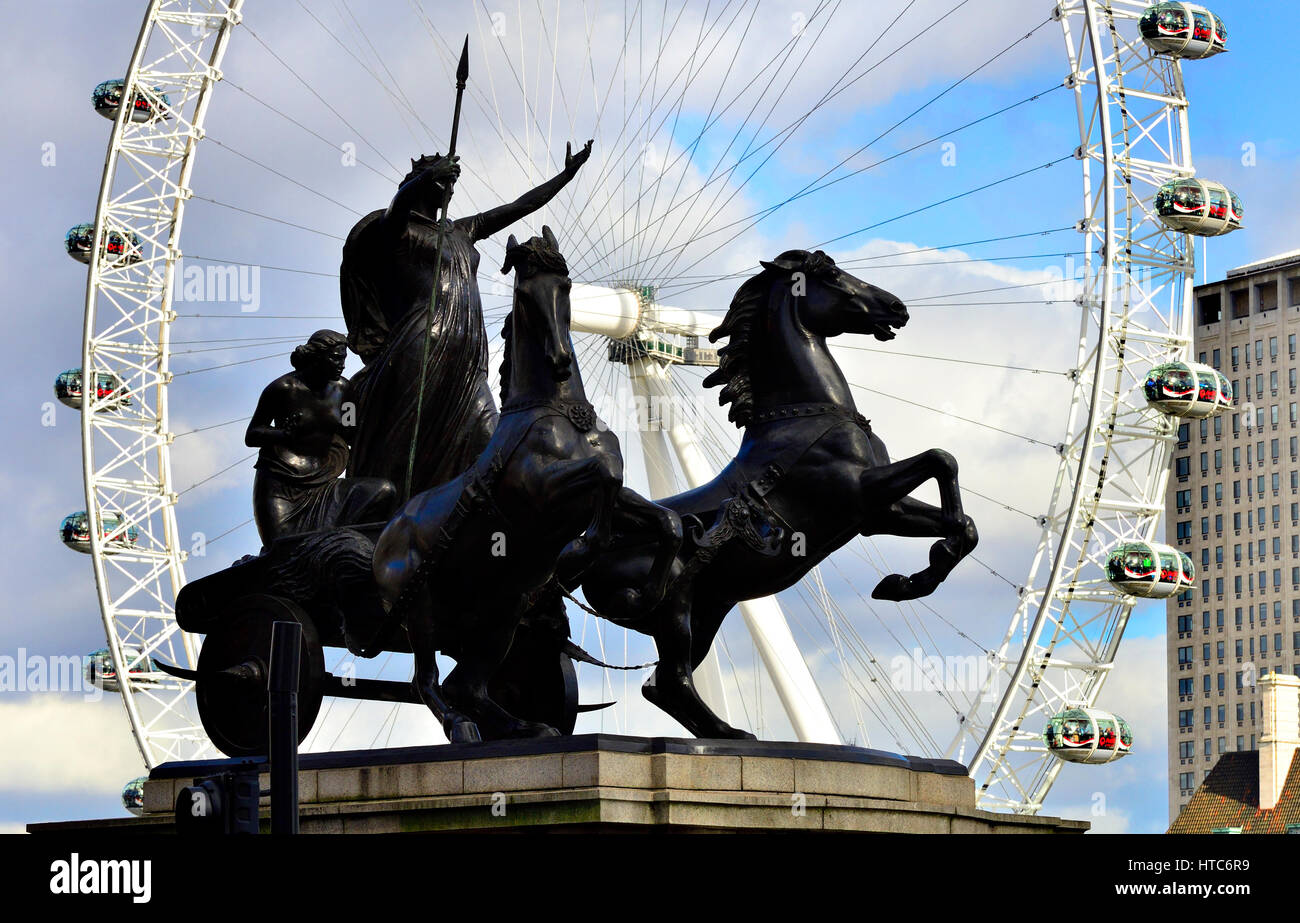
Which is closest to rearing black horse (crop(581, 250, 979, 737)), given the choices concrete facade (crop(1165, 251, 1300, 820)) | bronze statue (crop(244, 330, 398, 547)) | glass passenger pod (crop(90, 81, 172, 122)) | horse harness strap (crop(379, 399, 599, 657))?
horse harness strap (crop(379, 399, 599, 657))

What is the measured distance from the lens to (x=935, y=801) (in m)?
13.6

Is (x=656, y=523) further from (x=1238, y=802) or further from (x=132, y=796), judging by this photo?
(x=1238, y=802)

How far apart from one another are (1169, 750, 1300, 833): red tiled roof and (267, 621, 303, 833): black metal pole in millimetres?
71024

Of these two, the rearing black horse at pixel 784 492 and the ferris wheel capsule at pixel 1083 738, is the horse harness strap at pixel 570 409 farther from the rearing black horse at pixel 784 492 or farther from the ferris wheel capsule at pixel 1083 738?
the ferris wheel capsule at pixel 1083 738

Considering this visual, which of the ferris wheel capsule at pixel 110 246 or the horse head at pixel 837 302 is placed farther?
the ferris wheel capsule at pixel 110 246

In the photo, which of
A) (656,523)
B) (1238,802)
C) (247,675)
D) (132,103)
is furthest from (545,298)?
(1238,802)

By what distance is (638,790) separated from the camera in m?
12.4

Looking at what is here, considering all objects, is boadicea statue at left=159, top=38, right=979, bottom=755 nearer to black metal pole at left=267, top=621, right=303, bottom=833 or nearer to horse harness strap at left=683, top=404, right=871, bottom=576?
horse harness strap at left=683, top=404, right=871, bottom=576

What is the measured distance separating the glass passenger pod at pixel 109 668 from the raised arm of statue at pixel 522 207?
71.3 feet

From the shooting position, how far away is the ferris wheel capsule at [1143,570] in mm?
36875

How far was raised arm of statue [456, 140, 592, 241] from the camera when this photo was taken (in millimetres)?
15531

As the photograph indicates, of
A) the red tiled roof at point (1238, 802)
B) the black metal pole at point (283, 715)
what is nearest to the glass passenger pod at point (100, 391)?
the black metal pole at point (283, 715)

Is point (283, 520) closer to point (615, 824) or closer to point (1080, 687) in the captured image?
point (615, 824)
